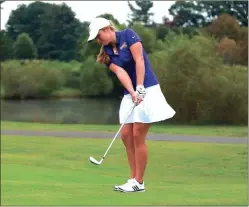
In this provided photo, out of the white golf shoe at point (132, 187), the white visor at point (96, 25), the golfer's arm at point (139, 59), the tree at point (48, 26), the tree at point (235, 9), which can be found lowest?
the white golf shoe at point (132, 187)

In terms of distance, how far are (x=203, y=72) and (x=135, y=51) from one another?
29.3 meters

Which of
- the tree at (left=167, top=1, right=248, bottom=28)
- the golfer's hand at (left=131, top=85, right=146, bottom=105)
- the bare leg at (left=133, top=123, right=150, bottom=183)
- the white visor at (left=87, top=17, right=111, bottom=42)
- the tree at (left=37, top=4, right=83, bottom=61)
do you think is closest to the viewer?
the golfer's hand at (left=131, top=85, right=146, bottom=105)

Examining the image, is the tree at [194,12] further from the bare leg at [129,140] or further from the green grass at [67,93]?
the bare leg at [129,140]

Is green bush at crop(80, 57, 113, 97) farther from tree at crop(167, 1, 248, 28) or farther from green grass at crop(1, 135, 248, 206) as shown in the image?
green grass at crop(1, 135, 248, 206)

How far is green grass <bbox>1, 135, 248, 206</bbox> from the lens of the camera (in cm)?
694

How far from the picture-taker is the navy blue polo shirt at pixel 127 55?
6555 millimetres

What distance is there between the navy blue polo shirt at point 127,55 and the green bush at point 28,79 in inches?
2219

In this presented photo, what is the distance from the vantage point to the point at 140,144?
6.73 meters

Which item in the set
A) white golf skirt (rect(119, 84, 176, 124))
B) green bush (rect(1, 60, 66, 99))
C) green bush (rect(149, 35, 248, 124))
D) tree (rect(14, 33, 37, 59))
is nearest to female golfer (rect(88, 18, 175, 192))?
white golf skirt (rect(119, 84, 176, 124))

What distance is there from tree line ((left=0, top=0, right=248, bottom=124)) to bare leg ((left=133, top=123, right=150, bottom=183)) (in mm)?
24712

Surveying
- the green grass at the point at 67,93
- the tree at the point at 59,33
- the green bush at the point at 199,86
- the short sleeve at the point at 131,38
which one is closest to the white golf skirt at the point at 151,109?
the short sleeve at the point at 131,38

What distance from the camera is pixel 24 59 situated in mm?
67312

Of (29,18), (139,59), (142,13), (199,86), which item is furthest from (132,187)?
A: (142,13)

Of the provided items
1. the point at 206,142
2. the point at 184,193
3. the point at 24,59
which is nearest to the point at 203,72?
the point at 206,142
